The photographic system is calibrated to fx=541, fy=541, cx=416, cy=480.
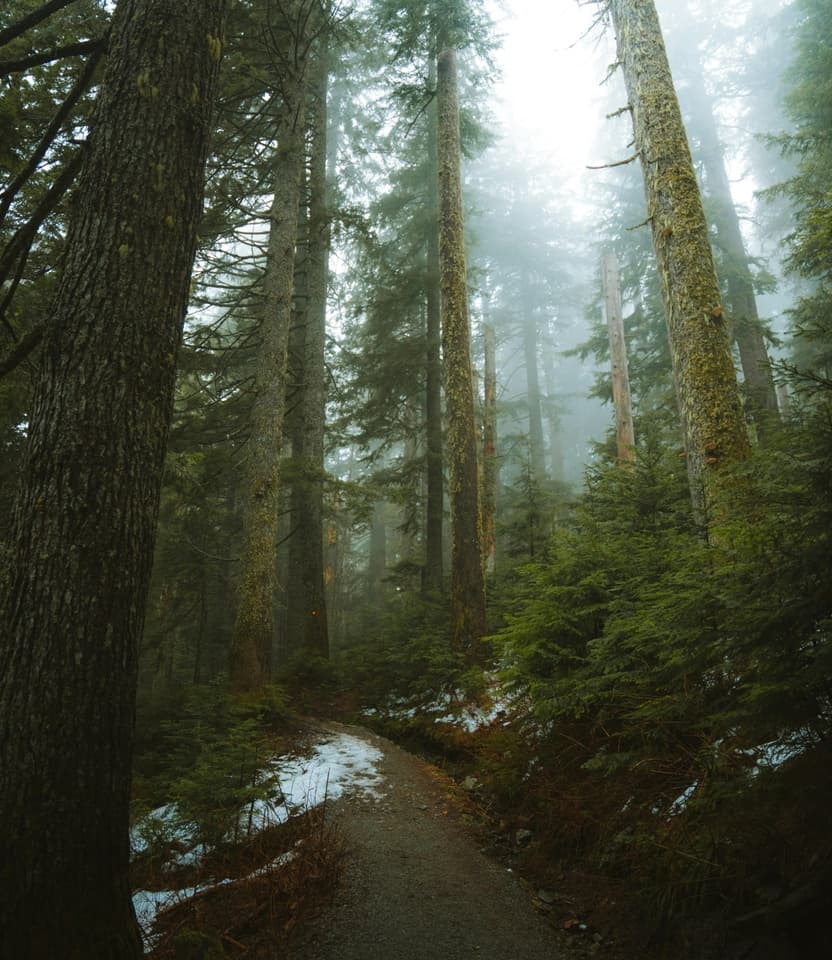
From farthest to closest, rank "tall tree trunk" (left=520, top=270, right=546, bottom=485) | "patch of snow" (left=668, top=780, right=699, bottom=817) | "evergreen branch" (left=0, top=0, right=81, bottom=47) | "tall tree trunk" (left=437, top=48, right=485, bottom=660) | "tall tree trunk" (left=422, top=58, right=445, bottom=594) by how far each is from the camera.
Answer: "tall tree trunk" (left=520, top=270, right=546, bottom=485) < "tall tree trunk" (left=422, top=58, right=445, bottom=594) < "tall tree trunk" (left=437, top=48, right=485, bottom=660) < "evergreen branch" (left=0, top=0, right=81, bottom=47) < "patch of snow" (left=668, top=780, right=699, bottom=817)

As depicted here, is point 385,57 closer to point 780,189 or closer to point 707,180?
point 780,189

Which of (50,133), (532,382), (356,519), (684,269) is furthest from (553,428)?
(50,133)

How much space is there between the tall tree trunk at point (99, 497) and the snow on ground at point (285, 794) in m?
1.05

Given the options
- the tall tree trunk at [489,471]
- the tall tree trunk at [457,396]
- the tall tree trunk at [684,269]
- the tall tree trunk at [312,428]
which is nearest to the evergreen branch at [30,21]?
the tall tree trunk at [684,269]

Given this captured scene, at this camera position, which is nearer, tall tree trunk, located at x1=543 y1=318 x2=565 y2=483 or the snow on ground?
the snow on ground

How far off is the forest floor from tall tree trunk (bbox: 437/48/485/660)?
14.8ft

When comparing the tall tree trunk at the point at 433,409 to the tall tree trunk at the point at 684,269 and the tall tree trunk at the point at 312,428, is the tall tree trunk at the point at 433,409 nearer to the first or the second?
the tall tree trunk at the point at 312,428

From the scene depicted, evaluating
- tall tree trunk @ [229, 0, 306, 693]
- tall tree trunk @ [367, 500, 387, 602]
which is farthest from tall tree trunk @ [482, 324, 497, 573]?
tall tree trunk @ [229, 0, 306, 693]

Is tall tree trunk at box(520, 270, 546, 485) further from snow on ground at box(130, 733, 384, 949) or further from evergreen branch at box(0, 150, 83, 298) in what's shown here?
evergreen branch at box(0, 150, 83, 298)

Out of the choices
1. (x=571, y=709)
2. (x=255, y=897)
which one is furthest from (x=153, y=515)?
Answer: (x=571, y=709)

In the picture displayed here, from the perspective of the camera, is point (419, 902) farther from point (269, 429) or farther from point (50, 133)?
point (269, 429)

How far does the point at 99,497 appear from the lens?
105 inches

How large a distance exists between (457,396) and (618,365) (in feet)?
25.6

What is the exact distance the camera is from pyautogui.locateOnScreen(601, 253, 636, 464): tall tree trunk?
14961mm
